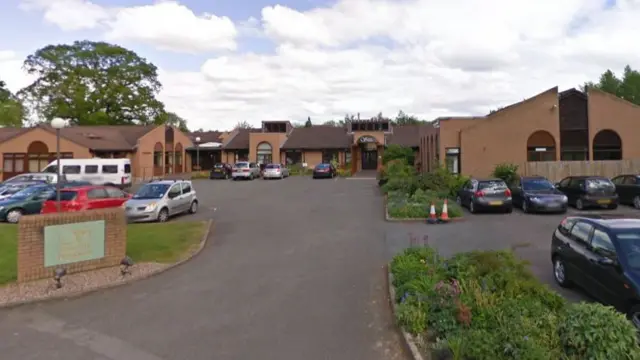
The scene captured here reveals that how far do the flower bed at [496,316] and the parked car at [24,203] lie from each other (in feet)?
52.5

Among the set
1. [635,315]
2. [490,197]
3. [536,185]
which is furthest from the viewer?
[536,185]

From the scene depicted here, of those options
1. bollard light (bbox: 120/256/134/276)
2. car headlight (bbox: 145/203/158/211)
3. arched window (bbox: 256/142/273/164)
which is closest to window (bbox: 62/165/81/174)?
car headlight (bbox: 145/203/158/211)

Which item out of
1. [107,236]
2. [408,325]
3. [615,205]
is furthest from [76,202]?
[615,205]

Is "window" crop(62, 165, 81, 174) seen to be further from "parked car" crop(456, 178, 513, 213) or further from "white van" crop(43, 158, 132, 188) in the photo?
"parked car" crop(456, 178, 513, 213)

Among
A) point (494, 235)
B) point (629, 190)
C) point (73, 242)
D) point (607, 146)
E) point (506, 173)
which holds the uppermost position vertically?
point (607, 146)

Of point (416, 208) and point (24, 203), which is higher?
point (24, 203)

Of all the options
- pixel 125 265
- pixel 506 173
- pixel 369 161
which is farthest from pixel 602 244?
pixel 369 161

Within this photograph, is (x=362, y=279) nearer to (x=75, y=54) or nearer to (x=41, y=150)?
(x=41, y=150)

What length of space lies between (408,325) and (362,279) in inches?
122

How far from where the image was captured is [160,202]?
57.6 feet

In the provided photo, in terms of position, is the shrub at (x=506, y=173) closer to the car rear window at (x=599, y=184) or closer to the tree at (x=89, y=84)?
the car rear window at (x=599, y=184)

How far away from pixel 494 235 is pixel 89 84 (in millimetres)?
54247

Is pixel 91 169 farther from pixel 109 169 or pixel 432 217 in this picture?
pixel 432 217

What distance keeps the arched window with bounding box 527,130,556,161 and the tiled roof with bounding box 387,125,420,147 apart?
2060 cm
